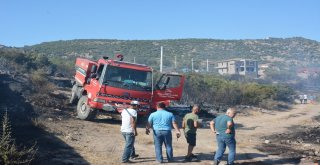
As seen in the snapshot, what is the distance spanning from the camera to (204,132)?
57.6 ft

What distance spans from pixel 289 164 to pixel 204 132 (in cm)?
654

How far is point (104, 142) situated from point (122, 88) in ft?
12.4

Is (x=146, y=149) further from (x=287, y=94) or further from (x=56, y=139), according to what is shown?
(x=287, y=94)

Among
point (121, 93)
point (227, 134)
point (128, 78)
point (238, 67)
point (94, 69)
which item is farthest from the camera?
point (238, 67)

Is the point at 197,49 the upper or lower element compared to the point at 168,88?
upper

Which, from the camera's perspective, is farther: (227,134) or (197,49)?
(197,49)

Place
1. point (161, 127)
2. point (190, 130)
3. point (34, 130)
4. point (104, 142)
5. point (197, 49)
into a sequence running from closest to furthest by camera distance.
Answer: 1. point (161, 127)
2. point (190, 130)
3. point (104, 142)
4. point (34, 130)
5. point (197, 49)

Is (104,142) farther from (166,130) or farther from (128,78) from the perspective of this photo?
(128,78)

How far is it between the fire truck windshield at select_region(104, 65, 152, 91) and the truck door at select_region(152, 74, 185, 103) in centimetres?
A: 42

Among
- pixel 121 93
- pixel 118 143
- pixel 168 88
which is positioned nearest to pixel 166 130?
pixel 118 143

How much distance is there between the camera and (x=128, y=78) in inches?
672

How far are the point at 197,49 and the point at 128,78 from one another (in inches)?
3232

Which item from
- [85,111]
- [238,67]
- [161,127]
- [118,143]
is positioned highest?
[238,67]

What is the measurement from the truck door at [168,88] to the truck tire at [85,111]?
2.55 meters
